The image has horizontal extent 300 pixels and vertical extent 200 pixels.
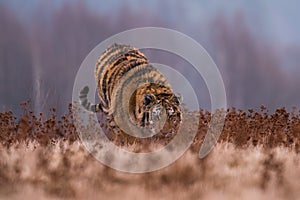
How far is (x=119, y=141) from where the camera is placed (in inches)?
391

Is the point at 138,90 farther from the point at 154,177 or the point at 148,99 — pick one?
the point at 154,177

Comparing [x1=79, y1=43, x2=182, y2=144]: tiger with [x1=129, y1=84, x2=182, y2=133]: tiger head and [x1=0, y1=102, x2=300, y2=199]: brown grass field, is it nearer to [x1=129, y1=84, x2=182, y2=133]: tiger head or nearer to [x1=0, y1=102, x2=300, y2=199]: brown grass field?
[x1=129, y1=84, x2=182, y2=133]: tiger head

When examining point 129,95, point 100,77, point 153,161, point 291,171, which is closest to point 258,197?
point 291,171

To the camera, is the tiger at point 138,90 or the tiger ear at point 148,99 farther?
the tiger at point 138,90

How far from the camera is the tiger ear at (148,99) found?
8.73 m

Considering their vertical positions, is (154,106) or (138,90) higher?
(138,90)

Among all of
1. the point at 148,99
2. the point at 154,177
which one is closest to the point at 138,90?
the point at 148,99

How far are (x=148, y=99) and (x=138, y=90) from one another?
0.52 meters

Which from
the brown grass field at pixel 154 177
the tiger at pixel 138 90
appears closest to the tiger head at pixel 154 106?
the tiger at pixel 138 90

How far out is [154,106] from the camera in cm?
884

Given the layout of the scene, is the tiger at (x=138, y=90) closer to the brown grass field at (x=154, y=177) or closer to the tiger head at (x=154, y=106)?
the tiger head at (x=154, y=106)

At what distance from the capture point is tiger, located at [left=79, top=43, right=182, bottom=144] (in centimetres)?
887

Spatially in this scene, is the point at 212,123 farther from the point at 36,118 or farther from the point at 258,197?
the point at 258,197

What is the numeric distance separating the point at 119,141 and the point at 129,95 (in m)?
1.12
